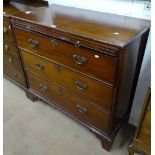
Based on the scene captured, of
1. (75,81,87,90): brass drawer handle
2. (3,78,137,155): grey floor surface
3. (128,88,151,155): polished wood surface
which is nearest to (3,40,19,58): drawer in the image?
(3,78,137,155): grey floor surface

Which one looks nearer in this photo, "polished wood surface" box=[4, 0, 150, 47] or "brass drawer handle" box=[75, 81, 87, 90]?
"polished wood surface" box=[4, 0, 150, 47]

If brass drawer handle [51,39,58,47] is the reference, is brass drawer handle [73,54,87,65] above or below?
below

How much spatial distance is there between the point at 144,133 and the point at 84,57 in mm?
605

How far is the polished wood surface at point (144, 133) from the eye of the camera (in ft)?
3.30

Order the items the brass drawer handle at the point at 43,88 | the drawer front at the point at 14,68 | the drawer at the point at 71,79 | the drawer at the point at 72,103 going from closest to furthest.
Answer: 1. the drawer at the point at 71,79
2. the drawer at the point at 72,103
3. the brass drawer handle at the point at 43,88
4. the drawer front at the point at 14,68

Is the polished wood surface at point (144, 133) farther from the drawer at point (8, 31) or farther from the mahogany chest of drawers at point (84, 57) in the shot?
the drawer at point (8, 31)

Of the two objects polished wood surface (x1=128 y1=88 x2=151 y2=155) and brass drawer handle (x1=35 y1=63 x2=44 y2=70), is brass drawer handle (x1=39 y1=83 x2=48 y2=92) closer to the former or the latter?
brass drawer handle (x1=35 y1=63 x2=44 y2=70)

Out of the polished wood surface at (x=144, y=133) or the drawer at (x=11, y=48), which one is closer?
the polished wood surface at (x=144, y=133)

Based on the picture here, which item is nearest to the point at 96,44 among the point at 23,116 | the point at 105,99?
the point at 105,99

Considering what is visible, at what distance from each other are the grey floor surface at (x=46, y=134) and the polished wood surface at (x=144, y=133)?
9.9 inches

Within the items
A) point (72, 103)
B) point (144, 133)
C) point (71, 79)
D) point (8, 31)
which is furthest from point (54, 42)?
point (144, 133)

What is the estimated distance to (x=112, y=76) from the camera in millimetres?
1027

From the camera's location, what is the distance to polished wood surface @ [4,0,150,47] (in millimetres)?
1011

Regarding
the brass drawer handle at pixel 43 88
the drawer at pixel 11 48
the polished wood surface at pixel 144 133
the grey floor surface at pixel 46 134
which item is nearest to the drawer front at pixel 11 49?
the drawer at pixel 11 48
